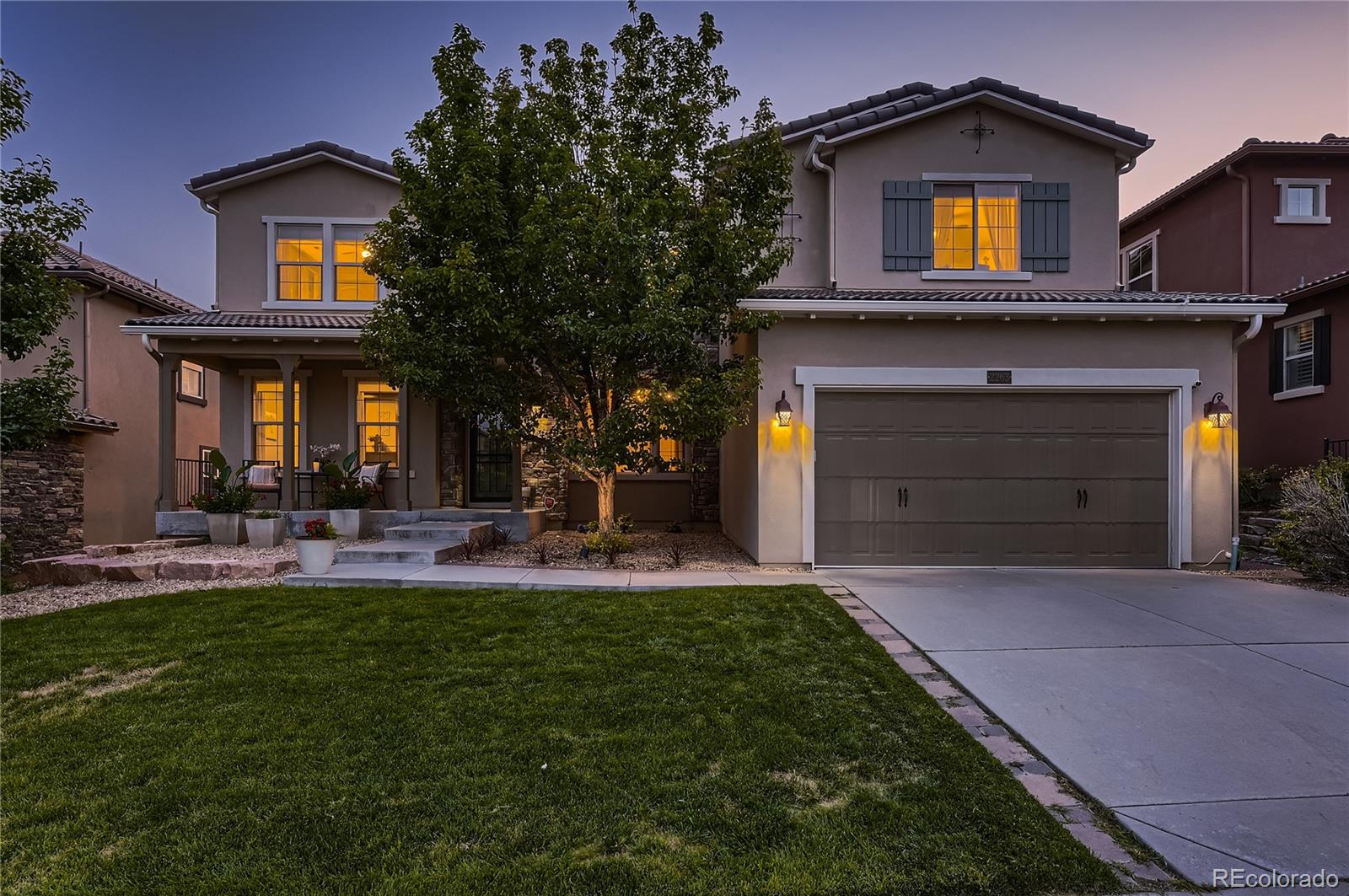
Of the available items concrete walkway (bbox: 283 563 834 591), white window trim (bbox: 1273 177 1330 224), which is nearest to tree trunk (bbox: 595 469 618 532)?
concrete walkway (bbox: 283 563 834 591)

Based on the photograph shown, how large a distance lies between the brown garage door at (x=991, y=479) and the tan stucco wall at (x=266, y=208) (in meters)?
9.73

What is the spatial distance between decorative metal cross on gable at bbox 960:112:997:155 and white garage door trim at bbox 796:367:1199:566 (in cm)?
414

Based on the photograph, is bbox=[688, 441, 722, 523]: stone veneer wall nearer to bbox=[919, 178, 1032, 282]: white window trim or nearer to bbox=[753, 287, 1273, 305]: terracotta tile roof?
bbox=[753, 287, 1273, 305]: terracotta tile roof

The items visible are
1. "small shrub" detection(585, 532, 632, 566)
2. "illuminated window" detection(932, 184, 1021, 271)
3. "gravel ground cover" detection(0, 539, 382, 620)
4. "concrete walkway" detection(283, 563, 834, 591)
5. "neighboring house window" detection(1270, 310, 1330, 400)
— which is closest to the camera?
"gravel ground cover" detection(0, 539, 382, 620)

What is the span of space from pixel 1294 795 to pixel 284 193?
15048 millimetres

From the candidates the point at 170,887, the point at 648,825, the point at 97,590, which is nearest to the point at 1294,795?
the point at 648,825

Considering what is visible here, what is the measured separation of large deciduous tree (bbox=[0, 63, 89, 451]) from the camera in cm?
619

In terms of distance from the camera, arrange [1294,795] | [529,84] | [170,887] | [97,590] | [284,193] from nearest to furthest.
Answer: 1. [170,887]
2. [1294,795]
3. [97,590]
4. [529,84]
5. [284,193]

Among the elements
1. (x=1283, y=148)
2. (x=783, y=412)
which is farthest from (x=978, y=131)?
(x=1283, y=148)

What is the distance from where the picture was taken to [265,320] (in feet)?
34.4

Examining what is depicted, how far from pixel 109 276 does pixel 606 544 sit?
12183 mm

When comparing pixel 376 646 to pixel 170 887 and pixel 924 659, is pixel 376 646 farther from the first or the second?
pixel 924 659

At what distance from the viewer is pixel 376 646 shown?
15.5 feet

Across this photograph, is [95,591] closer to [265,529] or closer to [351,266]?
[265,529]
